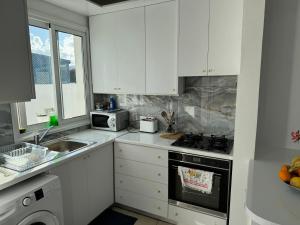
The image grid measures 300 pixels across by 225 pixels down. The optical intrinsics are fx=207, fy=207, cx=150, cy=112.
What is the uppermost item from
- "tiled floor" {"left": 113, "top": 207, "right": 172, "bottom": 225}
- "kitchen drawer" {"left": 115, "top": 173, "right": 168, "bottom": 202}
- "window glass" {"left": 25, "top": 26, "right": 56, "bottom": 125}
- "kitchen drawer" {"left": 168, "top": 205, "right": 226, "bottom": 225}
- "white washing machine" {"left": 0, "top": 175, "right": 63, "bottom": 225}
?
"window glass" {"left": 25, "top": 26, "right": 56, "bottom": 125}

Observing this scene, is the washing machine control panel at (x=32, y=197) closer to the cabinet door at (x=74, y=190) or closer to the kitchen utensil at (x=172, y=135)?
the cabinet door at (x=74, y=190)

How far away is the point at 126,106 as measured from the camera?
9.71 ft

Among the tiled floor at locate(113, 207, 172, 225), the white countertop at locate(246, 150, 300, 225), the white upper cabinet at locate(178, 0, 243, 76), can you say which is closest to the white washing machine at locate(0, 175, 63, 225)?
the tiled floor at locate(113, 207, 172, 225)

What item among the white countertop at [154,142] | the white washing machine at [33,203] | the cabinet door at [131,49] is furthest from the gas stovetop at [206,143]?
the white washing machine at [33,203]

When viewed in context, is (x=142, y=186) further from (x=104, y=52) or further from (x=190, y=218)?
(x=104, y=52)

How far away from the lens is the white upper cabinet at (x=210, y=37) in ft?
6.31

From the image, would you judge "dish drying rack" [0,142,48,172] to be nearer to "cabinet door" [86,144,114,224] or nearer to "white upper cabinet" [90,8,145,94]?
"cabinet door" [86,144,114,224]

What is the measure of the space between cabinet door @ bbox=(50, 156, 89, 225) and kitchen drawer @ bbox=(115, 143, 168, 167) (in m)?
0.46

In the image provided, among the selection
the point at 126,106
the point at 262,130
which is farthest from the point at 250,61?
the point at 126,106

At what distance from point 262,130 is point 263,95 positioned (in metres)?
0.33

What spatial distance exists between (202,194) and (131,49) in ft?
5.93

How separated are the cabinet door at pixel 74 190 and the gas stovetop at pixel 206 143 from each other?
38.7 inches

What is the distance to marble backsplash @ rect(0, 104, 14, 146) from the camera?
1.92 m

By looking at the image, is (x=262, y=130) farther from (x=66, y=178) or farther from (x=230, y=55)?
(x=66, y=178)
